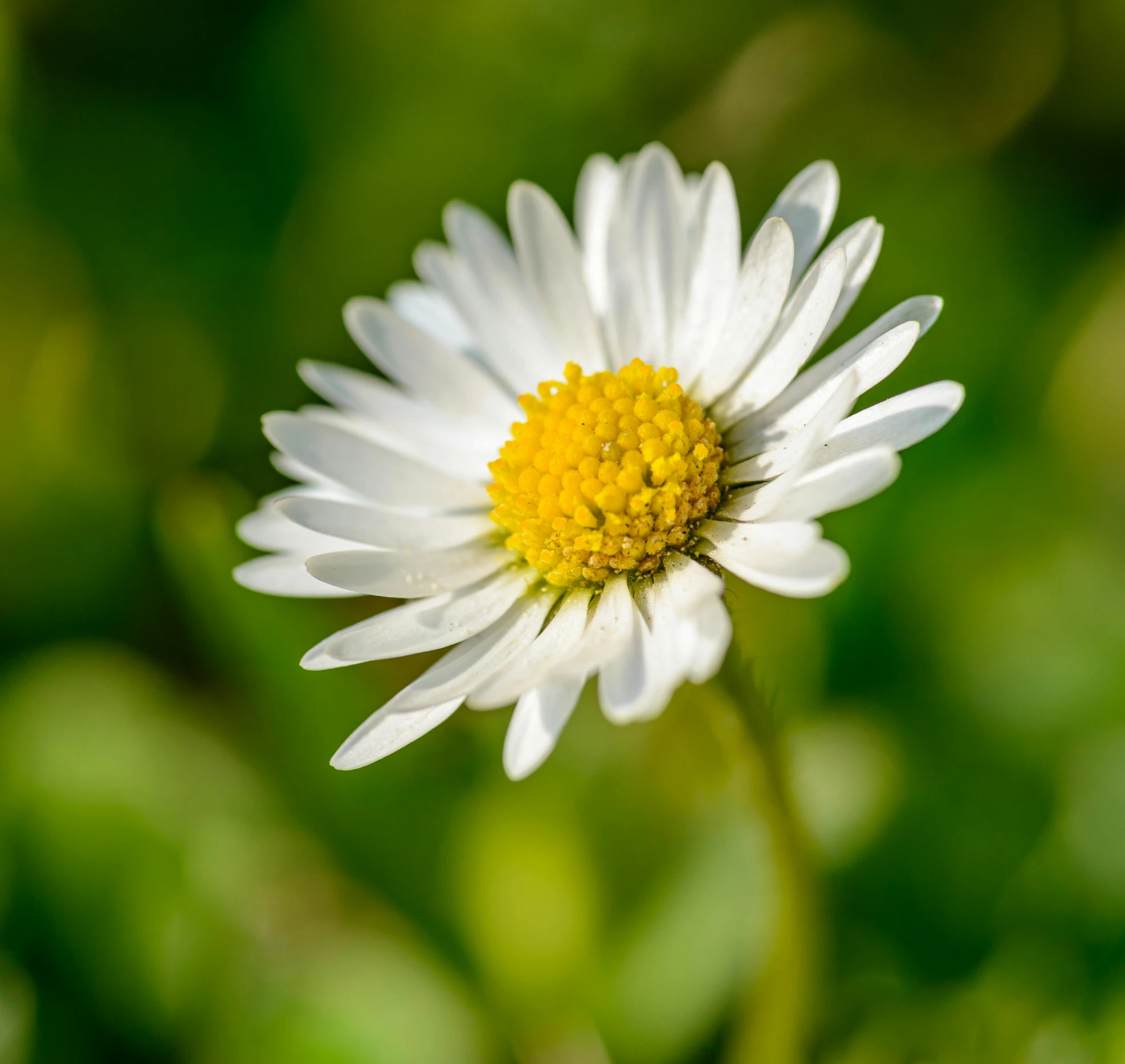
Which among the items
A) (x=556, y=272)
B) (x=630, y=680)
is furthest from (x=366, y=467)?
(x=630, y=680)

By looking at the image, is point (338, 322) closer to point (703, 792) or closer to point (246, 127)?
point (246, 127)

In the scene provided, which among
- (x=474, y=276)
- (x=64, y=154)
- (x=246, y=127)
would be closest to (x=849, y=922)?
(x=474, y=276)

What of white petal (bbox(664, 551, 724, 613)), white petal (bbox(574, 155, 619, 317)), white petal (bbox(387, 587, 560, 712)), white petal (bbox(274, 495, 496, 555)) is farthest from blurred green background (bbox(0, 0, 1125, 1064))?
white petal (bbox(574, 155, 619, 317))

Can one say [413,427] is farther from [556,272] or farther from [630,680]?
[630,680]

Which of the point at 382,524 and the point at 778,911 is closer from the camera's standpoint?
the point at 382,524

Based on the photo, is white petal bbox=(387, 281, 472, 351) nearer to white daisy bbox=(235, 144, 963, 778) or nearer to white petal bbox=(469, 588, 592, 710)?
white daisy bbox=(235, 144, 963, 778)

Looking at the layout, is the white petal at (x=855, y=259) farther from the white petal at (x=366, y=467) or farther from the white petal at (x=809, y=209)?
the white petal at (x=366, y=467)
